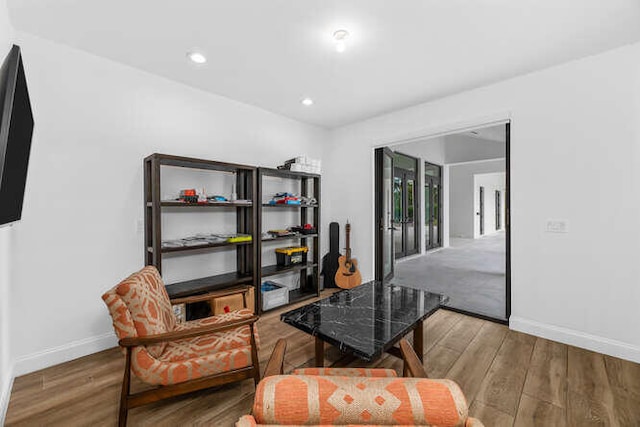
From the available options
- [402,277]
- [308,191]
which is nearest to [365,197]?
[308,191]

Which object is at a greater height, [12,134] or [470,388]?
[12,134]

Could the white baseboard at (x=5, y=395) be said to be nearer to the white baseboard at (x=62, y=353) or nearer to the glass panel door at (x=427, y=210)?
the white baseboard at (x=62, y=353)

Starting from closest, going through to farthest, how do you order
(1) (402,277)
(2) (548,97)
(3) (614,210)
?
(3) (614,210) → (2) (548,97) → (1) (402,277)

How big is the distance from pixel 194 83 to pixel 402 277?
4279 mm

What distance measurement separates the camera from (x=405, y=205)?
646 centimetres

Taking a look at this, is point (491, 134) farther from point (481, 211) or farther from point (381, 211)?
point (481, 211)

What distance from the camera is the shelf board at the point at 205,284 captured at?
2.68 m

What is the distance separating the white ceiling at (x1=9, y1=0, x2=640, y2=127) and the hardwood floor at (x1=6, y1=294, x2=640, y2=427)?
2.54 metres

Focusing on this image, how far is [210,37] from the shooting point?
217 centimetres

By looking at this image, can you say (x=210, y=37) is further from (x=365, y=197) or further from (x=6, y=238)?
(x=365, y=197)

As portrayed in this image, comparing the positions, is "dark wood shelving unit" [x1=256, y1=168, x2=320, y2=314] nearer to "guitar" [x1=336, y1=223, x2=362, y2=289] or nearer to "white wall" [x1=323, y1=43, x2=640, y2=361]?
"guitar" [x1=336, y1=223, x2=362, y2=289]

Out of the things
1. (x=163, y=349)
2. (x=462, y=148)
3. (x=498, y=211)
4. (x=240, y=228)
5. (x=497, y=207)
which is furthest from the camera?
(x=498, y=211)

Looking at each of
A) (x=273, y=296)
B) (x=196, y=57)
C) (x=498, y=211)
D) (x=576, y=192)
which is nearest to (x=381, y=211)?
(x=273, y=296)

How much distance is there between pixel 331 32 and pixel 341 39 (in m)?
0.10
